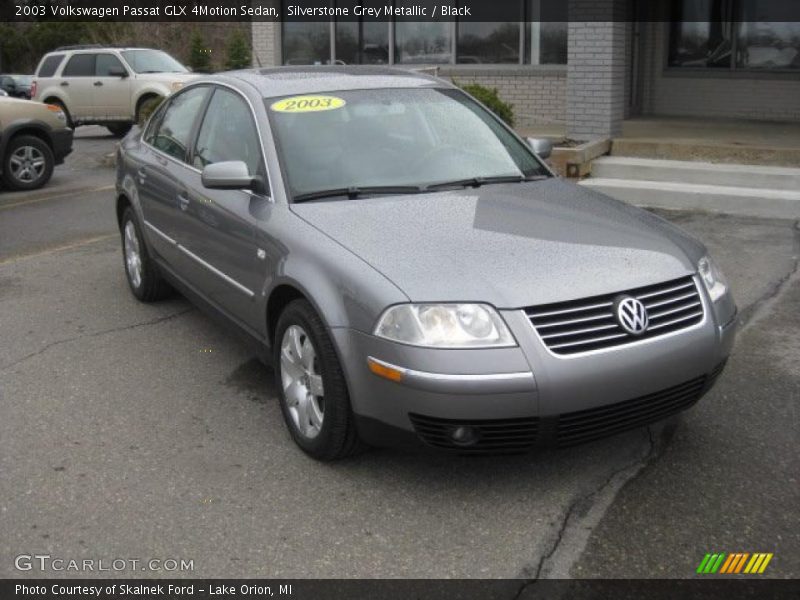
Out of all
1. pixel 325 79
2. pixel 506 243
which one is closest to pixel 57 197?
pixel 325 79

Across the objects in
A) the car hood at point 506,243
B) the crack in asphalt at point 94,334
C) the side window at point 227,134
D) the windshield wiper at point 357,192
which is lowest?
the crack in asphalt at point 94,334

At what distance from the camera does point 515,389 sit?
3514mm

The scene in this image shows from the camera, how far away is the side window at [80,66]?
1933cm

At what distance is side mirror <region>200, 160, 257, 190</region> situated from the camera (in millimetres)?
4605

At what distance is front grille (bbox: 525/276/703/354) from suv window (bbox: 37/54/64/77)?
18545 mm

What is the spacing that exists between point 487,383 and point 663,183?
7.43 metres

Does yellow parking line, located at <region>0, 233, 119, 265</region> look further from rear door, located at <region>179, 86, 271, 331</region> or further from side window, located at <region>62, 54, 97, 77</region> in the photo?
side window, located at <region>62, 54, 97, 77</region>

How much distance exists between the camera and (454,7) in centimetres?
1612

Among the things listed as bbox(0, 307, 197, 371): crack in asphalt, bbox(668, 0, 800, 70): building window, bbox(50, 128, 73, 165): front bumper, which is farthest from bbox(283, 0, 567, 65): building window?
bbox(0, 307, 197, 371): crack in asphalt

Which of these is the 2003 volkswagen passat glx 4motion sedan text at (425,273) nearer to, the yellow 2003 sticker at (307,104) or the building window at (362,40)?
the yellow 2003 sticker at (307,104)

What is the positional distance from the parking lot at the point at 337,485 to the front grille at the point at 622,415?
0.29 m

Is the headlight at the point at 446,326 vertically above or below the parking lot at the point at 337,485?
above

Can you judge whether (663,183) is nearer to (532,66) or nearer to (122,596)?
(532,66)

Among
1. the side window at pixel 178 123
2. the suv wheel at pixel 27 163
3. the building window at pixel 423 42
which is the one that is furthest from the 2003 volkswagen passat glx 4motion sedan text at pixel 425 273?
the building window at pixel 423 42
